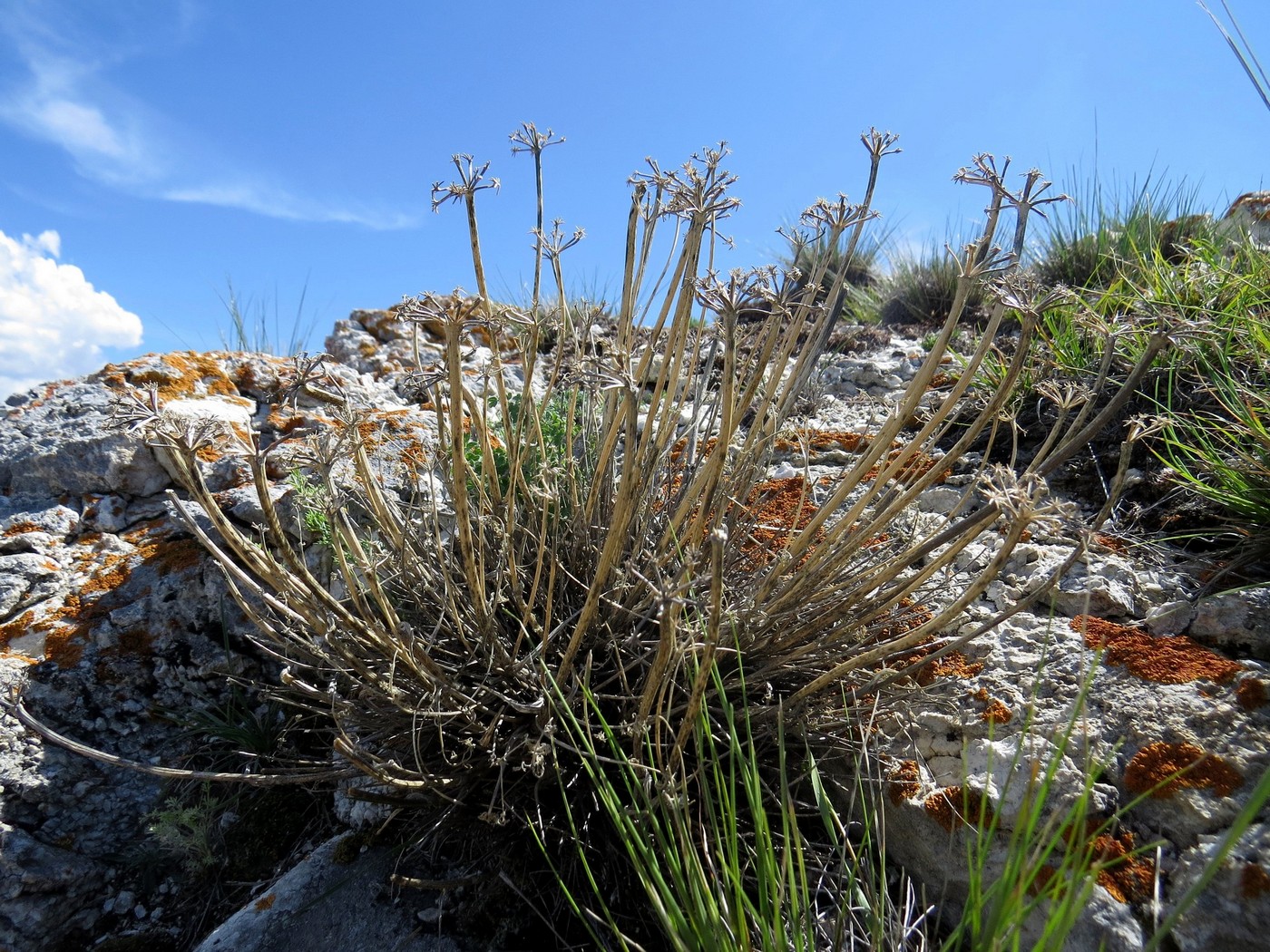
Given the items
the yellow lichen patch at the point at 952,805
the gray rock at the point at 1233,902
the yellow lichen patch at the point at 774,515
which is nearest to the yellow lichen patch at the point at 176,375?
the yellow lichen patch at the point at 774,515

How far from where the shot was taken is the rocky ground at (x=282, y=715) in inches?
55.9

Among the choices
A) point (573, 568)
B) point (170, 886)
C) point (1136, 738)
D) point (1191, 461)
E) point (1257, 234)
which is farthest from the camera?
point (1257, 234)

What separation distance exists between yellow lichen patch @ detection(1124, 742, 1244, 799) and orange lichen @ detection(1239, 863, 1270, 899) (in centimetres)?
16

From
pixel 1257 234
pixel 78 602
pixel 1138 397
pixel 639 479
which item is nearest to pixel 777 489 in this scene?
pixel 639 479

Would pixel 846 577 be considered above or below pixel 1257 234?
below

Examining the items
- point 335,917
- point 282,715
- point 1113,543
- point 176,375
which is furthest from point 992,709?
point 176,375

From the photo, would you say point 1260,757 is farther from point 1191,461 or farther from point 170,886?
point 170,886

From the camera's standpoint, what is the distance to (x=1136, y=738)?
1.51m

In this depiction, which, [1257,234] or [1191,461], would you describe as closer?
[1191,461]

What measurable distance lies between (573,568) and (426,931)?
889mm

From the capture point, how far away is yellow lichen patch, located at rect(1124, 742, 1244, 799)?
1380mm

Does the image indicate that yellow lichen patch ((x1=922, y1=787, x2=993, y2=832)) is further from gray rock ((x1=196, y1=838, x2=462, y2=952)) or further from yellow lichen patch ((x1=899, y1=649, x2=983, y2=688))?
gray rock ((x1=196, y1=838, x2=462, y2=952))

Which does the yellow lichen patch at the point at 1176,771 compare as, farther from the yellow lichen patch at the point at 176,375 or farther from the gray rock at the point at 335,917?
the yellow lichen patch at the point at 176,375

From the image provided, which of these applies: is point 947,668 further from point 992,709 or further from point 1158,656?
point 1158,656
